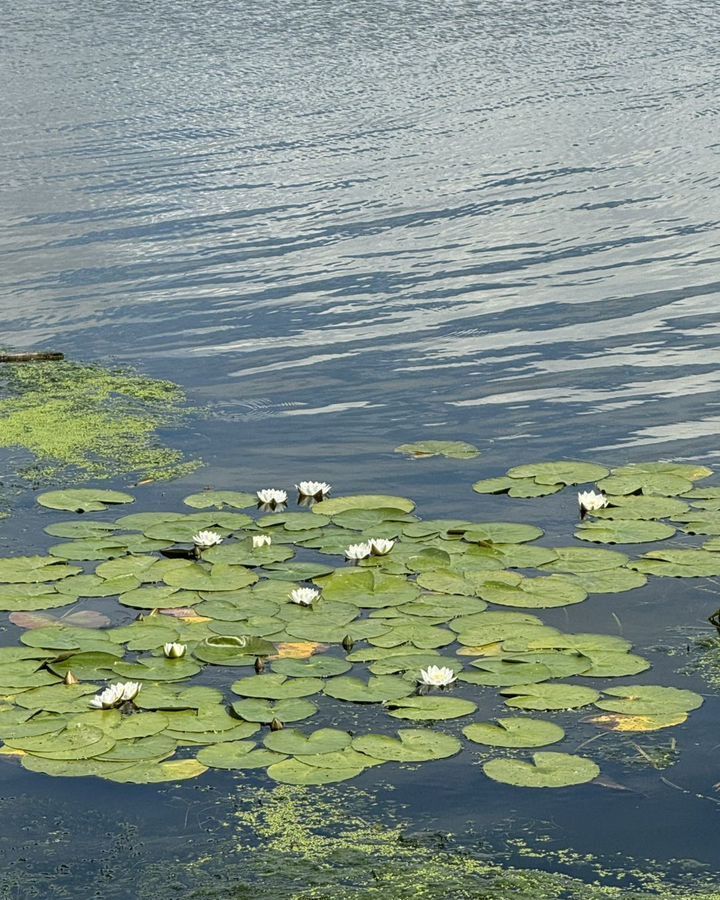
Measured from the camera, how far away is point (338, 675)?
14.8 feet

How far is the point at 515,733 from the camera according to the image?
4.11 m

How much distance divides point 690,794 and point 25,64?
1951 cm

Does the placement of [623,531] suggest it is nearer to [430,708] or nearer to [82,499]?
[430,708]

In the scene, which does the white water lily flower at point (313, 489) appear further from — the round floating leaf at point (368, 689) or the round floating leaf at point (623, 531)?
the round floating leaf at point (368, 689)

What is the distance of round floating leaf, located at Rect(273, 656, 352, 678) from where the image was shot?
4520mm

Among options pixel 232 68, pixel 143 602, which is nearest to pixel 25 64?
pixel 232 68

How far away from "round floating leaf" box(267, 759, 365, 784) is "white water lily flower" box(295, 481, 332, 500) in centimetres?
234

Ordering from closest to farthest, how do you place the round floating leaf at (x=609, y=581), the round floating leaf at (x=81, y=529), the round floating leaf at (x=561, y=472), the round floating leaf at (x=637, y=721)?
1. the round floating leaf at (x=637, y=721)
2. the round floating leaf at (x=609, y=581)
3. the round floating leaf at (x=81, y=529)
4. the round floating leaf at (x=561, y=472)

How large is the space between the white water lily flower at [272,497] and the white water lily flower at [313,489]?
86 millimetres

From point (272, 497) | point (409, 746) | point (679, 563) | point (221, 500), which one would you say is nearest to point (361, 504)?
point (272, 497)

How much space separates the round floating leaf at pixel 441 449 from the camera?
22.8 ft

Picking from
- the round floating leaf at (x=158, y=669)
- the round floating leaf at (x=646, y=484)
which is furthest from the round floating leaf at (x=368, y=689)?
the round floating leaf at (x=646, y=484)

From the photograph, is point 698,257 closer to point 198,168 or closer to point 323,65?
point 198,168

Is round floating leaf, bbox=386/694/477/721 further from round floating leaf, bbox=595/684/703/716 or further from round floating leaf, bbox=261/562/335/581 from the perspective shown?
round floating leaf, bbox=261/562/335/581
